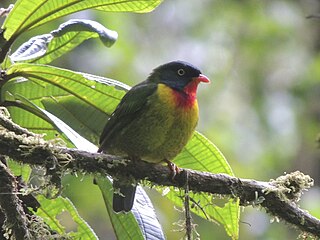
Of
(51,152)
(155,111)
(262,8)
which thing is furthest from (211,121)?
(51,152)

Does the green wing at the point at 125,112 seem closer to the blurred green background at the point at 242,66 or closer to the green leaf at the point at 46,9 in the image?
the green leaf at the point at 46,9

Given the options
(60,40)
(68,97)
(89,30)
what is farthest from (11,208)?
(60,40)

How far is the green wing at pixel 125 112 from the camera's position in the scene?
2.98 meters

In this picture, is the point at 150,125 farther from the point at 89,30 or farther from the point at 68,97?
the point at 89,30

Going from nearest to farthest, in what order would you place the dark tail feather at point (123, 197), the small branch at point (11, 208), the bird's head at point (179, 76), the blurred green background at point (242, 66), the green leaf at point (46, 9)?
the small branch at point (11, 208) < the dark tail feather at point (123, 197) < the green leaf at point (46, 9) < the bird's head at point (179, 76) < the blurred green background at point (242, 66)

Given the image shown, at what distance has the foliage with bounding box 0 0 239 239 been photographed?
2807 millimetres

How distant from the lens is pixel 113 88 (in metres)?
2.97

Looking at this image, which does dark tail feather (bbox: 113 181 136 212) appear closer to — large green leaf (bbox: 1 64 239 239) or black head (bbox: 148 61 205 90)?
large green leaf (bbox: 1 64 239 239)

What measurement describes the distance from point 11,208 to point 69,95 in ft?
2.52

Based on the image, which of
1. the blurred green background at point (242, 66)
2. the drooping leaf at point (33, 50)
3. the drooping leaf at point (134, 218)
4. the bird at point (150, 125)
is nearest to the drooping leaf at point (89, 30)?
the drooping leaf at point (33, 50)

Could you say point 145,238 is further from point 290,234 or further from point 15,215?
point 290,234

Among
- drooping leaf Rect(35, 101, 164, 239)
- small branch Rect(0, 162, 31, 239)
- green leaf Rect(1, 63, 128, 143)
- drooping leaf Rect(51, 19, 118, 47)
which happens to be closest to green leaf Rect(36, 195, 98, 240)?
drooping leaf Rect(35, 101, 164, 239)

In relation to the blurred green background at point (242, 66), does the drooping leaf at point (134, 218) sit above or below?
below

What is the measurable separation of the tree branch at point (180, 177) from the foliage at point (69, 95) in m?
0.17
